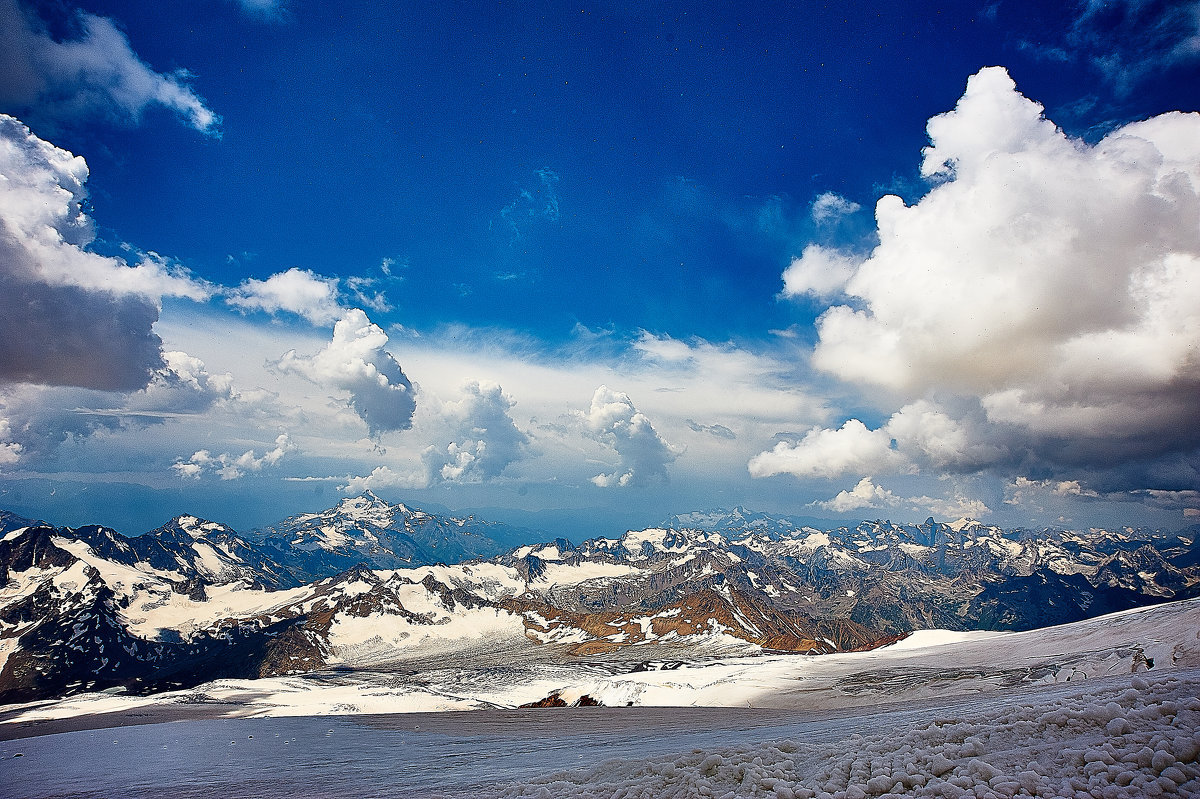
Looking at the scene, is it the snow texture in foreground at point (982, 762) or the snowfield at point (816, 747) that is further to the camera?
the snowfield at point (816, 747)

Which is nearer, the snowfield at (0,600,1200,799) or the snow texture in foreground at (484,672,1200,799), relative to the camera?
the snow texture in foreground at (484,672,1200,799)

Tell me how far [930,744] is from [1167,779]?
3.86m

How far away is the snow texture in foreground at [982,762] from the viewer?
7.21m

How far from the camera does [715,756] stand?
35.9 feet

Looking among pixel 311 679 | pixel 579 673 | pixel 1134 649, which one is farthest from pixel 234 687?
pixel 1134 649

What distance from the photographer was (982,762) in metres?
8.13

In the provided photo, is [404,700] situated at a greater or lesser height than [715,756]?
lesser

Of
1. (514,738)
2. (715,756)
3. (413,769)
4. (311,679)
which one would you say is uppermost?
(715,756)

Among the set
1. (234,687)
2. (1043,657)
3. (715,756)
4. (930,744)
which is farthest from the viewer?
(234,687)

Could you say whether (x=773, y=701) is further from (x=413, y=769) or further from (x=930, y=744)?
(x=930, y=744)

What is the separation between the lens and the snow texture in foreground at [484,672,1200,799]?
23.7 ft

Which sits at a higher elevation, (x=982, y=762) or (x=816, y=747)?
(x=982, y=762)

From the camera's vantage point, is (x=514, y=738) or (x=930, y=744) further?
(x=514, y=738)

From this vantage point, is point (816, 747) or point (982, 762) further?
point (816, 747)
